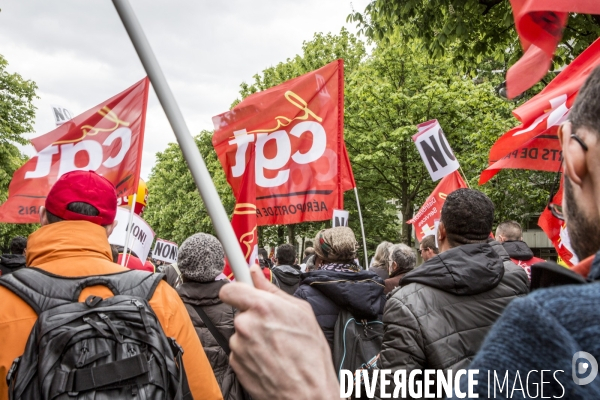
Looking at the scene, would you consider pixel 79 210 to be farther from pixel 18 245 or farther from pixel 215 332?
pixel 18 245

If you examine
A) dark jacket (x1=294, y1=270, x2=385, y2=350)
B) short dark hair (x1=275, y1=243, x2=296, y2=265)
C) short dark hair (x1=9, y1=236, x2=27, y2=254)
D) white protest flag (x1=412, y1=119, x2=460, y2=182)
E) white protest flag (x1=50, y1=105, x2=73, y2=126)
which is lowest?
dark jacket (x1=294, y1=270, x2=385, y2=350)

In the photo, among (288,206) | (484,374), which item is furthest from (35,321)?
(288,206)

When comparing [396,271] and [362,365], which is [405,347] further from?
[396,271]

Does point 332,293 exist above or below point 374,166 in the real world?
below

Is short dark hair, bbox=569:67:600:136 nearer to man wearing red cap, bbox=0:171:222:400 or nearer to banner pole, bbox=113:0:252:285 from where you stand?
banner pole, bbox=113:0:252:285

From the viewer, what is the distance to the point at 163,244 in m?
13.0

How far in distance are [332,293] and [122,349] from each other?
2025 millimetres

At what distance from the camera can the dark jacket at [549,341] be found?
0.80 m

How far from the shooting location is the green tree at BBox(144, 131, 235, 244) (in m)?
36.7

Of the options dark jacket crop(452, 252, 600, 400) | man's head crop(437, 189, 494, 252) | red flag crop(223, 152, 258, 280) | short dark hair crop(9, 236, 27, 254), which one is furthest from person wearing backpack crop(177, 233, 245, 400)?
short dark hair crop(9, 236, 27, 254)

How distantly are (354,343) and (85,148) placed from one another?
4018mm

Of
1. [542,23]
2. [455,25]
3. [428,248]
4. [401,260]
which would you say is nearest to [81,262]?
[542,23]

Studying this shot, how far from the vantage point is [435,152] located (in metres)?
8.29

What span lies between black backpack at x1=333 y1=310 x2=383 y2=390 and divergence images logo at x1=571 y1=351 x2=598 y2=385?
3.17 m
